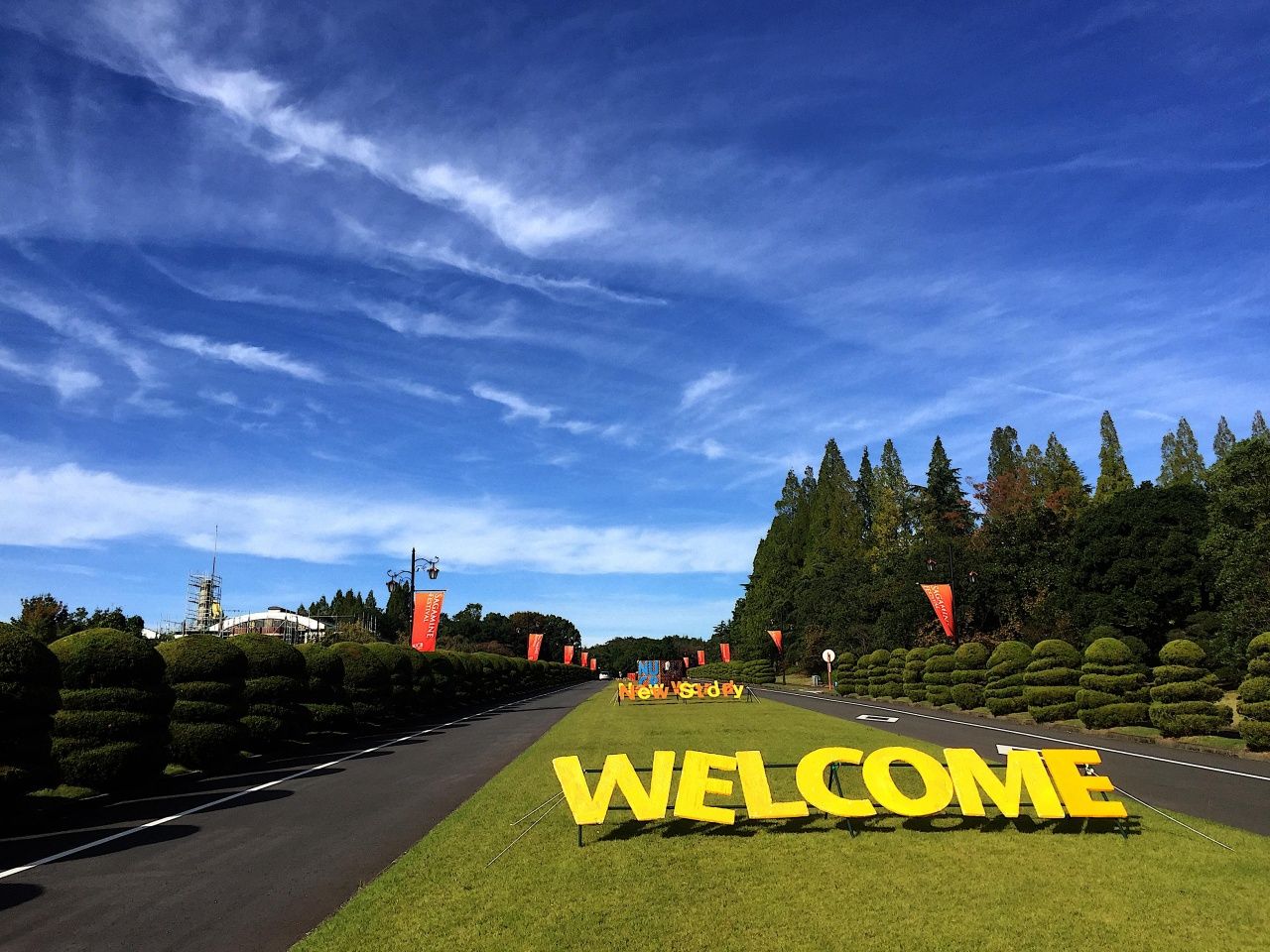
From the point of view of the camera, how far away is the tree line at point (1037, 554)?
3272cm

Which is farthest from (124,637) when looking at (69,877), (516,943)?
(516,943)

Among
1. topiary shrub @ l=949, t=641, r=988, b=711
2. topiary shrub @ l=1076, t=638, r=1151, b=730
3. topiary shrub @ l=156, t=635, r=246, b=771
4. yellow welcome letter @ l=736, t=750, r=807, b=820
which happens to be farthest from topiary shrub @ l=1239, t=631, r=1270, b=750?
topiary shrub @ l=156, t=635, r=246, b=771

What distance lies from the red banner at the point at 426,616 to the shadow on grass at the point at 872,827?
2598 centimetres

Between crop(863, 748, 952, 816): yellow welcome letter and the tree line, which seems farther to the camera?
the tree line

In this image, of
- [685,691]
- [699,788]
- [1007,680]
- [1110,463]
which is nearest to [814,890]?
[699,788]

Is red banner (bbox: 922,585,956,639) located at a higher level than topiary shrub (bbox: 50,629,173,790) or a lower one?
higher

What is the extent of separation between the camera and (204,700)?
1616cm

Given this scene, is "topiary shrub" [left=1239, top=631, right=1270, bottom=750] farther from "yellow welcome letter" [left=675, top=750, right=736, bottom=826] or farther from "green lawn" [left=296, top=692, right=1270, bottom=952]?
"yellow welcome letter" [left=675, top=750, right=736, bottom=826]

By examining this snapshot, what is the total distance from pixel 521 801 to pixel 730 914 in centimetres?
587

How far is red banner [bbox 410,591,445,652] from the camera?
112 ft

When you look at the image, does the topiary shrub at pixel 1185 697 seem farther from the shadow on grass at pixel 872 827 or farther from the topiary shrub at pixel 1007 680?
the shadow on grass at pixel 872 827

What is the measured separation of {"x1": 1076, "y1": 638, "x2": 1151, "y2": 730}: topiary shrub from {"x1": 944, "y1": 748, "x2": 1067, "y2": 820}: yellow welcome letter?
49.2 feet

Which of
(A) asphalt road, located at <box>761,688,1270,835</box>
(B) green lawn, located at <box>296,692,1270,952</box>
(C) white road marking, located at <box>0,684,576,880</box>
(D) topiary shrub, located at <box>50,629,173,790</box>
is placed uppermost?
(D) topiary shrub, located at <box>50,629,173,790</box>

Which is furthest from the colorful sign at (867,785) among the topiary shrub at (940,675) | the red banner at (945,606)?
the red banner at (945,606)
